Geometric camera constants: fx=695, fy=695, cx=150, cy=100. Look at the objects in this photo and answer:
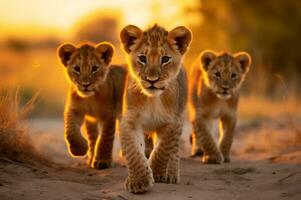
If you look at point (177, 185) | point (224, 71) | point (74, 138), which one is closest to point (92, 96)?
point (74, 138)

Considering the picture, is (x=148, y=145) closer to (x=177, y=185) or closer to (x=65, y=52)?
(x=177, y=185)

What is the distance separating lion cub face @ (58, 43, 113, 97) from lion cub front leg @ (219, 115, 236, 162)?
6.79ft

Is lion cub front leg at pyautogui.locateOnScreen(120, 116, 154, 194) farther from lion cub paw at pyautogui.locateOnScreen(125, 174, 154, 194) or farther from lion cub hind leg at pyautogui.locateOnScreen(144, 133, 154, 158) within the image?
lion cub hind leg at pyautogui.locateOnScreen(144, 133, 154, 158)

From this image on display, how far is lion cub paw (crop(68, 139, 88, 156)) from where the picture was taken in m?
7.84

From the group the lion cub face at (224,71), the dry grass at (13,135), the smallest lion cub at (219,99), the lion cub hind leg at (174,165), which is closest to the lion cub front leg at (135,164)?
the lion cub hind leg at (174,165)

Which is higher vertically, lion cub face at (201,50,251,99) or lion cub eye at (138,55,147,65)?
lion cub face at (201,50,251,99)

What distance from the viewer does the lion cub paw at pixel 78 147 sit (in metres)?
7.84

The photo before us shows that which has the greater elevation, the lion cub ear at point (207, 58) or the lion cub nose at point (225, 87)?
the lion cub ear at point (207, 58)

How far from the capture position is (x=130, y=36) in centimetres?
712

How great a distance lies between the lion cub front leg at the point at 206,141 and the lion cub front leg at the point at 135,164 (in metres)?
2.49

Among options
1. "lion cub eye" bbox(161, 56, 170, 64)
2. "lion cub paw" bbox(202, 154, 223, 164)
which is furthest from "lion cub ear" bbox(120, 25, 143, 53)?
"lion cub paw" bbox(202, 154, 223, 164)

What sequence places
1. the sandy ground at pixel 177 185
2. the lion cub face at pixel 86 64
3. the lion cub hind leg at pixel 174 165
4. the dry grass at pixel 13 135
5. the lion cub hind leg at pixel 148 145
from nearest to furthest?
the sandy ground at pixel 177 185 < the lion cub hind leg at pixel 174 165 < the dry grass at pixel 13 135 < the lion cub face at pixel 86 64 < the lion cub hind leg at pixel 148 145

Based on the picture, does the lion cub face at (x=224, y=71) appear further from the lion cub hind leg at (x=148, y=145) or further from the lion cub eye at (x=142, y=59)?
the lion cub eye at (x=142, y=59)

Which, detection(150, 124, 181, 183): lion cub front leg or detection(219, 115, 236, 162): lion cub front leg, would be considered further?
detection(219, 115, 236, 162): lion cub front leg
